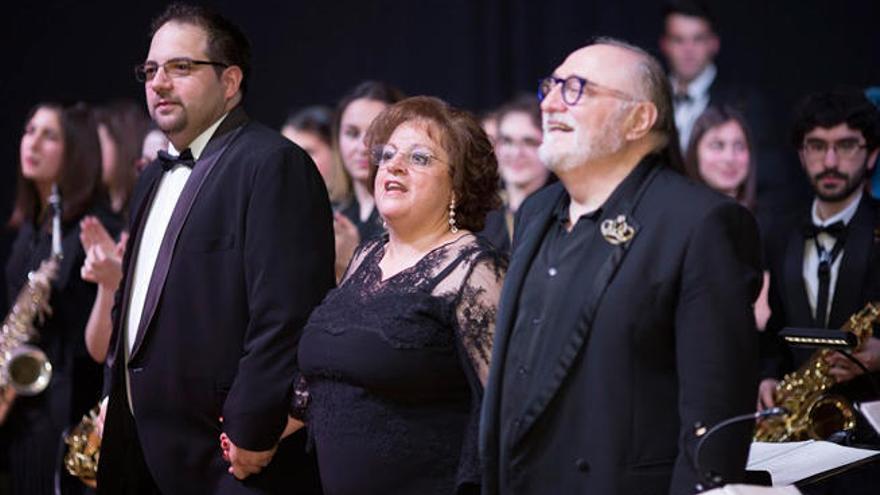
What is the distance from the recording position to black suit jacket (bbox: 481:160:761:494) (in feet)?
8.89

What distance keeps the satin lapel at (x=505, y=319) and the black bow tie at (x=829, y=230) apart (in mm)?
2198


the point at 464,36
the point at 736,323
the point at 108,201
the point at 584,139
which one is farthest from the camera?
the point at 464,36

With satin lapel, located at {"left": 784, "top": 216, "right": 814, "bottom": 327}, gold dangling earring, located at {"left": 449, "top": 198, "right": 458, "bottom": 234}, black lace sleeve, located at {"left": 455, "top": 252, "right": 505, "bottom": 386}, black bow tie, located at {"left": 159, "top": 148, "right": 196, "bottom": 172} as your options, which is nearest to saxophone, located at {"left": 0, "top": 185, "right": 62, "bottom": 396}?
black bow tie, located at {"left": 159, "top": 148, "right": 196, "bottom": 172}

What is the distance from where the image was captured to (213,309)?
3.86 meters

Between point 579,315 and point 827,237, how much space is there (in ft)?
7.99

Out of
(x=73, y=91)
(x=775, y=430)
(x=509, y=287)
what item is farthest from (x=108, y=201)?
(x=509, y=287)

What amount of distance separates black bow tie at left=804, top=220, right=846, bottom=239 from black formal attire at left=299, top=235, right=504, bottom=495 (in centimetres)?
188

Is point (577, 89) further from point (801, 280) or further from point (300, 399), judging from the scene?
point (801, 280)

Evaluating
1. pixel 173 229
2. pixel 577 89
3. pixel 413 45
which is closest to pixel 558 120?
pixel 577 89

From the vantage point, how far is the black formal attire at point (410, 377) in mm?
3373

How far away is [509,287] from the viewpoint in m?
3.00

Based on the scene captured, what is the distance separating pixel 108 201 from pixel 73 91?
207 centimetres

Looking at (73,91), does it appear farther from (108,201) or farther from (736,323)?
(736,323)

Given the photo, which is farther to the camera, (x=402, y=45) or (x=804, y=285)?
(x=402, y=45)
